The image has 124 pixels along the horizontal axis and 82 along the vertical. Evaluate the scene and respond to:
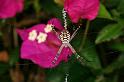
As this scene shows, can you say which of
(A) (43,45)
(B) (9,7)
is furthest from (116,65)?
(B) (9,7)

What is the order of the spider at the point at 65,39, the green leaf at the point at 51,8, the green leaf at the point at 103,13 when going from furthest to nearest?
the green leaf at the point at 51,8, the green leaf at the point at 103,13, the spider at the point at 65,39

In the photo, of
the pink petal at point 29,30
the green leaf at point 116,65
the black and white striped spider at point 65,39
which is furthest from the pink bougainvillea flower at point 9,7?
the green leaf at point 116,65

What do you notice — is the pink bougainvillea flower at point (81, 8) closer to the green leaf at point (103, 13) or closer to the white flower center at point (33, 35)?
the green leaf at point (103, 13)

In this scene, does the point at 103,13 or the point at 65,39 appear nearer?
the point at 65,39

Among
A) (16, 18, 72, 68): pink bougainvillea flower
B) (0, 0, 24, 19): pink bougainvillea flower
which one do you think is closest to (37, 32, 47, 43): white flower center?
(16, 18, 72, 68): pink bougainvillea flower

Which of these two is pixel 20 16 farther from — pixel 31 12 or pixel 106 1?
pixel 106 1

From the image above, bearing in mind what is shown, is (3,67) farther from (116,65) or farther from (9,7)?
(116,65)
